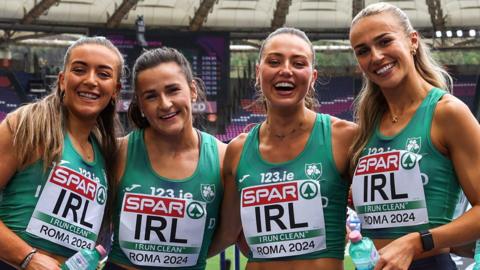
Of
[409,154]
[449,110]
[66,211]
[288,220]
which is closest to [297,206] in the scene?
[288,220]

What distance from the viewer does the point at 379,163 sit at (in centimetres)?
236

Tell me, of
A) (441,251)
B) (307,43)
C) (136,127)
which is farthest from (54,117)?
(441,251)

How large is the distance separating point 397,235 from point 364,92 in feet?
2.35

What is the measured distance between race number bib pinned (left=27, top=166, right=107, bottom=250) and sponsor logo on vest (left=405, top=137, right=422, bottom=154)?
4.49 ft

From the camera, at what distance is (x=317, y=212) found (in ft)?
8.36

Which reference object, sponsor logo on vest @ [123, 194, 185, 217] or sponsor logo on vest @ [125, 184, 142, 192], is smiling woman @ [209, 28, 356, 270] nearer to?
sponsor logo on vest @ [123, 194, 185, 217]

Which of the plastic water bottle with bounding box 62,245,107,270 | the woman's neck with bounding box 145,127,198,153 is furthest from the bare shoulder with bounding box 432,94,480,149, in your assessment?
the plastic water bottle with bounding box 62,245,107,270

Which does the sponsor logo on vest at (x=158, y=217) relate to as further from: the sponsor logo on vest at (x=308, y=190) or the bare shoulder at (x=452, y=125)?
the bare shoulder at (x=452, y=125)

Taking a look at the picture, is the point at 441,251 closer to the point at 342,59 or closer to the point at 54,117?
the point at 54,117

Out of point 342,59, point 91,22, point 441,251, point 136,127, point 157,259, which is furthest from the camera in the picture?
point 342,59

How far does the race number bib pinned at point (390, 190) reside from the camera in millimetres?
2275

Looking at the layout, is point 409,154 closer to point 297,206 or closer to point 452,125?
point 452,125

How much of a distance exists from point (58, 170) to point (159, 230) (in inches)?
20.4

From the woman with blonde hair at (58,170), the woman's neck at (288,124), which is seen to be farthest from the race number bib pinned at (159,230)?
the woman's neck at (288,124)
